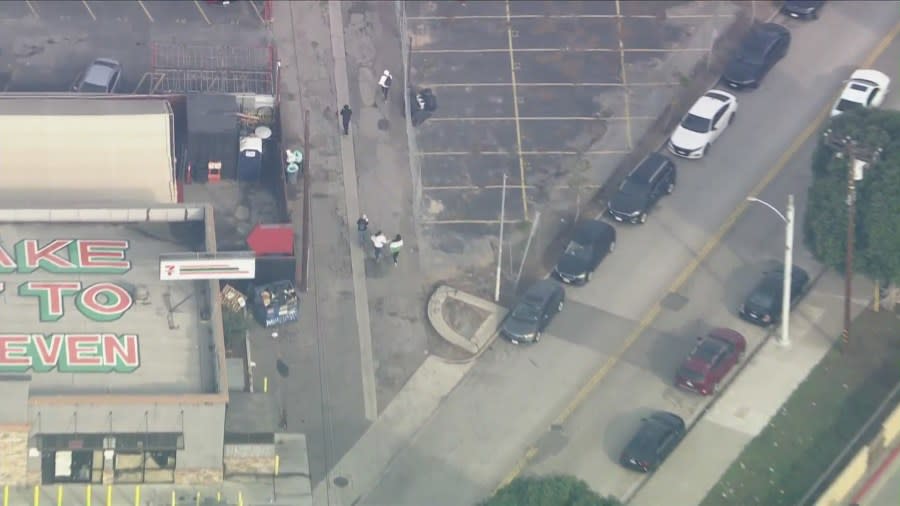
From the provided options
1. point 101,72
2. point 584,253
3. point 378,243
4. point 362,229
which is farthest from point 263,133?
point 584,253

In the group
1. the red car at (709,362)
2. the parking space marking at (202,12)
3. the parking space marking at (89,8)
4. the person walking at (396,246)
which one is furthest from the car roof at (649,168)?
the parking space marking at (89,8)

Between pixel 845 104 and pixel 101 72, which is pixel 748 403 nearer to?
pixel 845 104

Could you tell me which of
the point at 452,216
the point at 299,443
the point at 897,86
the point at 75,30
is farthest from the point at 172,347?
the point at 897,86

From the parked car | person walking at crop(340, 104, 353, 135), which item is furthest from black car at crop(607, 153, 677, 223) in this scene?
the parked car

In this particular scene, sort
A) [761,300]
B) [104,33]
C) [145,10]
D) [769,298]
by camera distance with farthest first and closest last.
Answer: [145,10]
[104,33]
[761,300]
[769,298]

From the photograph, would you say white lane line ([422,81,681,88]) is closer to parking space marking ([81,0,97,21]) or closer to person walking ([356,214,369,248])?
person walking ([356,214,369,248])

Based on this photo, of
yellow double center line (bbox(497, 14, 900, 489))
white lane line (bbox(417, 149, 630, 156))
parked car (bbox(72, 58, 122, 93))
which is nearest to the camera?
yellow double center line (bbox(497, 14, 900, 489))

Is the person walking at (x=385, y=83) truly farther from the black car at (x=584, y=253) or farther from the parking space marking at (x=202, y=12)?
the black car at (x=584, y=253)
